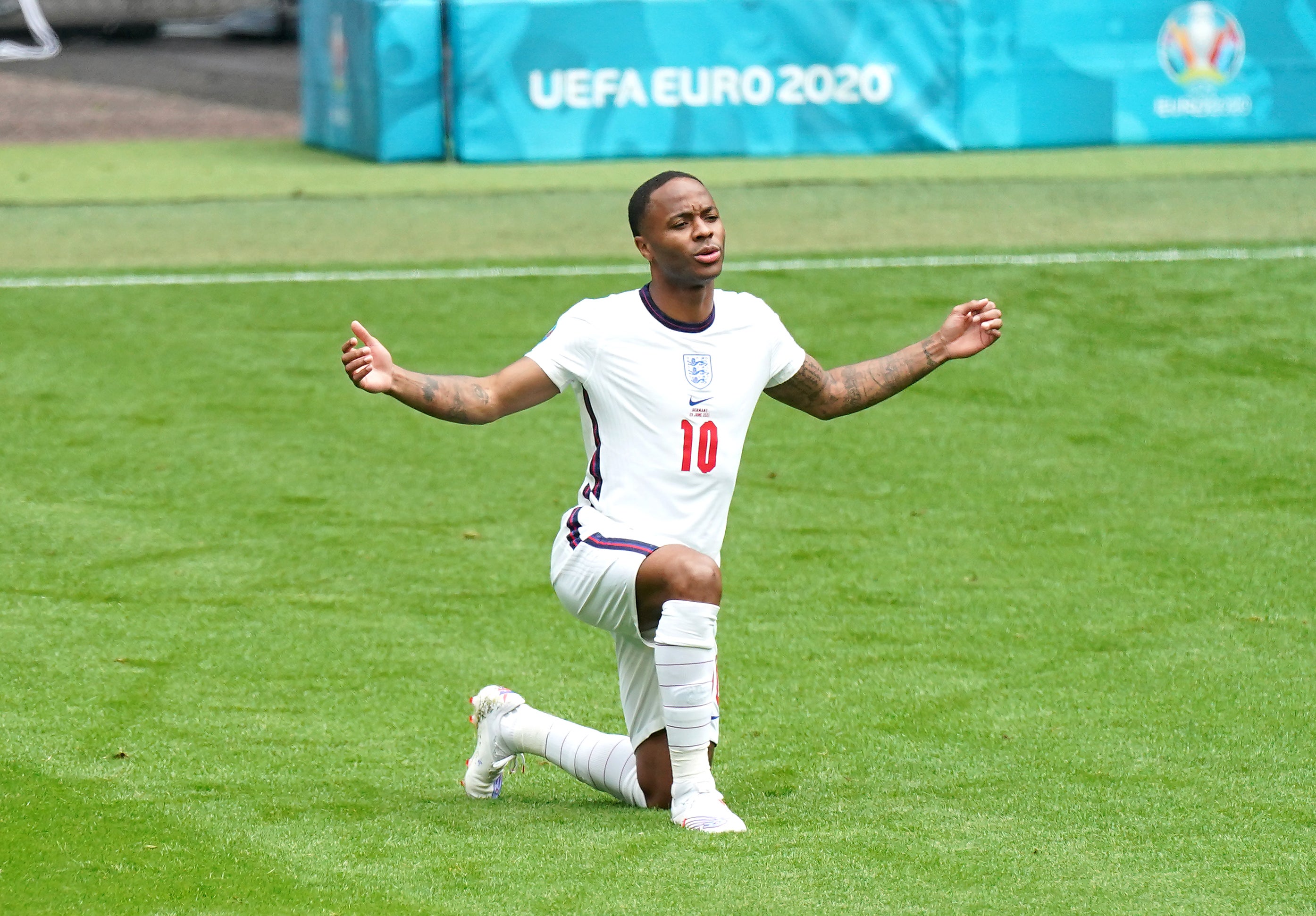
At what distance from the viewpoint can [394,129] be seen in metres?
17.1

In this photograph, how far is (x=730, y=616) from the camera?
6910 mm

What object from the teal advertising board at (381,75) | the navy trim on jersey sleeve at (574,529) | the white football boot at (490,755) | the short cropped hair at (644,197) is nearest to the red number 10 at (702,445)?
the navy trim on jersey sleeve at (574,529)

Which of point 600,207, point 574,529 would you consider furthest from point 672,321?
point 600,207

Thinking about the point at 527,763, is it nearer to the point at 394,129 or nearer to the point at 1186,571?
the point at 1186,571

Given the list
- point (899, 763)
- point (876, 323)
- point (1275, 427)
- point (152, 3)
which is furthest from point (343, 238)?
point (152, 3)

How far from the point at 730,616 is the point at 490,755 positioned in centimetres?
193

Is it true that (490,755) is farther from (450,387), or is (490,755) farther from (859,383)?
(859,383)

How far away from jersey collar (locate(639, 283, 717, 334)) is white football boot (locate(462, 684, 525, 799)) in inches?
48.5

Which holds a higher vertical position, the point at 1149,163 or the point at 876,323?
the point at 1149,163

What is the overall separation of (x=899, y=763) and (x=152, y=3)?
30246mm

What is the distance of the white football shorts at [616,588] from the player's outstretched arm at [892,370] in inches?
29.0

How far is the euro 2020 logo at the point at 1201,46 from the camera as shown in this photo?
54.4 feet

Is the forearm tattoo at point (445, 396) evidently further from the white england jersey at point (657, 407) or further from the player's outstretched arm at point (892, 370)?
the player's outstretched arm at point (892, 370)

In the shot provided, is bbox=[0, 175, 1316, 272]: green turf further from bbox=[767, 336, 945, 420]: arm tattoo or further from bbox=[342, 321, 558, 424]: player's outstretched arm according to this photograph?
bbox=[342, 321, 558, 424]: player's outstretched arm
